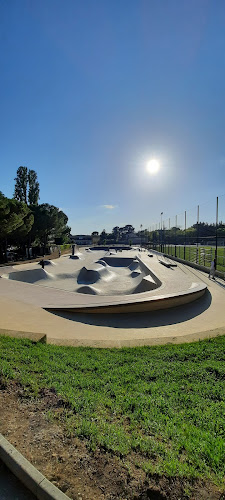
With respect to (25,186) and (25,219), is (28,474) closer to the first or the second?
(25,219)

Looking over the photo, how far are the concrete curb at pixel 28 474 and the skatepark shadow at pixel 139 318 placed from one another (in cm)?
569

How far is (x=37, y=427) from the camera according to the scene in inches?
89.9

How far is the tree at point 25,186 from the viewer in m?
37.8

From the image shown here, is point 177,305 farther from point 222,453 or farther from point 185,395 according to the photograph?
point 222,453

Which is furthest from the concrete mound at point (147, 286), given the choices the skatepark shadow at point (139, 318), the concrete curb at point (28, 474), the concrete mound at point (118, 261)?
the concrete mound at point (118, 261)

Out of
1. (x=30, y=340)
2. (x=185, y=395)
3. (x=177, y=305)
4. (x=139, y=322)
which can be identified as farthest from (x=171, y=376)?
(x=177, y=305)

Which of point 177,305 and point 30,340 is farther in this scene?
point 177,305

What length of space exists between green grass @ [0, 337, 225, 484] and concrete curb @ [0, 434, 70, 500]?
1.44 feet

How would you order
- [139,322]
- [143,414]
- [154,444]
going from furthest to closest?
[139,322]
[143,414]
[154,444]

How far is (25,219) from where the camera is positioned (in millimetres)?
25500

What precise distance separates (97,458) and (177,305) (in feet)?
25.6

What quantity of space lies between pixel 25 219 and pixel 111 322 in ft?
67.9

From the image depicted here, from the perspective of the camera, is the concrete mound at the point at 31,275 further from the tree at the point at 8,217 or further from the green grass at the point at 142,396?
the green grass at the point at 142,396

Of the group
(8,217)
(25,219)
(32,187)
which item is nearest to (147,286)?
(8,217)
